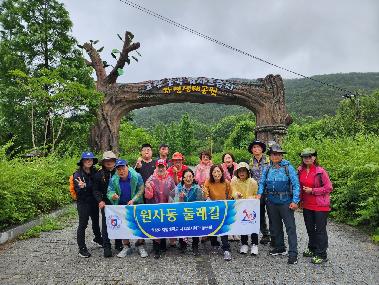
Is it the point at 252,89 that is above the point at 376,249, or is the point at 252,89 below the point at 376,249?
above

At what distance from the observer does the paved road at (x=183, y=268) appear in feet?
15.8

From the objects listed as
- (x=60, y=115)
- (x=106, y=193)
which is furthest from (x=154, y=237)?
(x=60, y=115)

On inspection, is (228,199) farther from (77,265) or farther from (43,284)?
(43,284)

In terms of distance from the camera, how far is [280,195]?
5695mm

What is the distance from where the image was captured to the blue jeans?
5547mm

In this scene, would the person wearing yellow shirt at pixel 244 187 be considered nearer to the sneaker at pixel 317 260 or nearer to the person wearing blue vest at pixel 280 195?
the person wearing blue vest at pixel 280 195

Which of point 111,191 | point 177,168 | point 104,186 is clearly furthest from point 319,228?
point 104,186

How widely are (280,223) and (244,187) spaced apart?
0.79m

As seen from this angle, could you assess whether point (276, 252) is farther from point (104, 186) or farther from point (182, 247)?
point (104, 186)

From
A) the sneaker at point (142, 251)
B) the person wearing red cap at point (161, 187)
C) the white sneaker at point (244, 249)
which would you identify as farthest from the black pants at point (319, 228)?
the sneaker at point (142, 251)

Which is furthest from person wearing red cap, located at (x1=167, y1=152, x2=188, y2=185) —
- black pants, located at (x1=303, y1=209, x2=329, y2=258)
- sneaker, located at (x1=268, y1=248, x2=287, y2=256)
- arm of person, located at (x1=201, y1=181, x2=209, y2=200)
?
black pants, located at (x1=303, y1=209, x2=329, y2=258)

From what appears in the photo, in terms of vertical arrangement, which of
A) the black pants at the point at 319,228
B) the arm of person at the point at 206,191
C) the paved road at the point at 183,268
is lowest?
the paved road at the point at 183,268

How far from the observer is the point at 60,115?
1473 cm

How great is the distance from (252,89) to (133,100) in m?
4.62
